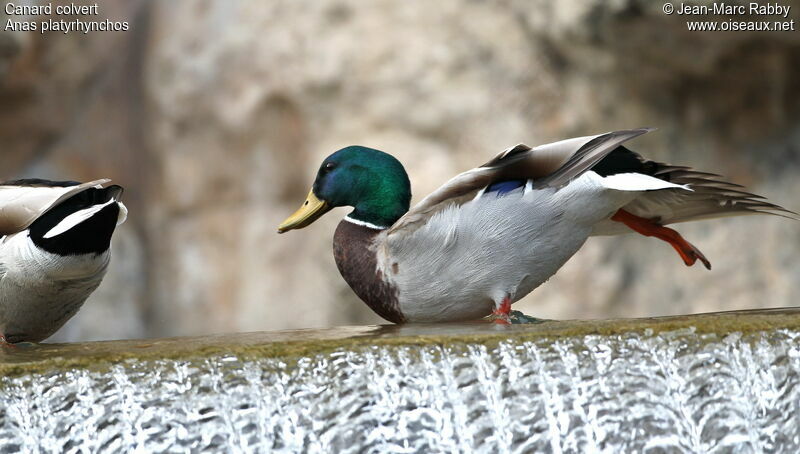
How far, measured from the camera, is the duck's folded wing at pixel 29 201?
8.74ft

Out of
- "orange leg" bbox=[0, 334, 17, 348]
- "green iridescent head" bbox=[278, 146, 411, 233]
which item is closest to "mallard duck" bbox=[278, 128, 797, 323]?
"green iridescent head" bbox=[278, 146, 411, 233]

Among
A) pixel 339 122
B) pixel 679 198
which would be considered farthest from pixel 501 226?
pixel 339 122

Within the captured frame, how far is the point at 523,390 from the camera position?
2133 mm

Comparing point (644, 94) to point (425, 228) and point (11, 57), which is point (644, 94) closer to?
point (425, 228)

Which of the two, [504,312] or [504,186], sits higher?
[504,186]

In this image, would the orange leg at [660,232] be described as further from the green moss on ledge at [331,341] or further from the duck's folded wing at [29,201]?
the duck's folded wing at [29,201]

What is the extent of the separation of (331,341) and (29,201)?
1.00 meters

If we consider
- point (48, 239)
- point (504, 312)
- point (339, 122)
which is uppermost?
point (339, 122)

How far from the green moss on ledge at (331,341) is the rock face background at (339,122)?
2805 mm

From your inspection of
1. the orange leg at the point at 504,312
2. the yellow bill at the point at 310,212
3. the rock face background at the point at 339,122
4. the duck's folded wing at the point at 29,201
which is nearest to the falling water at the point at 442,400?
the orange leg at the point at 504,312

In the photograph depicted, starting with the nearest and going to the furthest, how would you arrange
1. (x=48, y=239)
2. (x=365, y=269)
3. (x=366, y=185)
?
(x=48, y=239) → (x=365, y=269) → (x=366, y=185)

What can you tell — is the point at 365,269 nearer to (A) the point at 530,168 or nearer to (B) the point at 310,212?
(B) the point at 310,212

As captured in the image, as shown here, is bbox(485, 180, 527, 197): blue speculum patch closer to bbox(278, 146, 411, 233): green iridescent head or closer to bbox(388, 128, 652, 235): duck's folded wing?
bbox(388, 128, 652, 235): duck's folded wing

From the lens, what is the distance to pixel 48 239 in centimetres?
266
